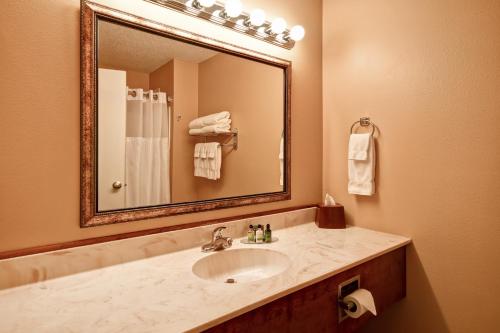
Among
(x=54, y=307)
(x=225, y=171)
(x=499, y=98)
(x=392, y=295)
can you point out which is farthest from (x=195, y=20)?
(x=392, y=295)

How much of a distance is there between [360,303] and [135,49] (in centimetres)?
132

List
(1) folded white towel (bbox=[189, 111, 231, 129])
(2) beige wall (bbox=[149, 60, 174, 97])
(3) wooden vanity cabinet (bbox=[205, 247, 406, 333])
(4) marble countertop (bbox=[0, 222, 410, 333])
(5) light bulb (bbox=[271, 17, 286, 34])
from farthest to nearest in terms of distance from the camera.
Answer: (5) light bulb (bbox=[271, 17, 286, 34]), (1) folded white towel (bbox=[189, 111, 231, 129]), (2) beige wall (bbox=[149, 60, 174, 97]), (3) wooden vanity cabinet (bbox=[205, 247, 406, 333]), (4) marble countertop (bbox=[0, 222, 410, 333])

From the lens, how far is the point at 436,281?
1385mm

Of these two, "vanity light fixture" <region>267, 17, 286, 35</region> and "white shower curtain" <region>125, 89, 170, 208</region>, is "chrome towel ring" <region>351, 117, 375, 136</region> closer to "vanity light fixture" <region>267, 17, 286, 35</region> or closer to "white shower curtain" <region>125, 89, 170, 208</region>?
"vanity light fixture" <region>267, 17, 286, 35</region>

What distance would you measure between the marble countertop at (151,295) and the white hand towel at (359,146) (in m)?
0.52

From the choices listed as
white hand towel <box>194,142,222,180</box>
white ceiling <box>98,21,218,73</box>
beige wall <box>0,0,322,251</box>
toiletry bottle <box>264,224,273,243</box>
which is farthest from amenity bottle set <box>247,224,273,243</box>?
white ceiling <box>98,21,218,73</box>

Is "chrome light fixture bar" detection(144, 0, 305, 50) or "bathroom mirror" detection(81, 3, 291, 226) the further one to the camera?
"chrome light fixture bar" detection(144, 0, 305, 50)

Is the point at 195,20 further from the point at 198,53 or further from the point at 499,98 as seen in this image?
the point at 499,98

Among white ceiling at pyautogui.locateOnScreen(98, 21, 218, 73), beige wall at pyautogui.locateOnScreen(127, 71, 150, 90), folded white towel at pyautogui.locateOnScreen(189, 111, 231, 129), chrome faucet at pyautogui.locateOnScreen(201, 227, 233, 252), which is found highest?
white ceiling at pyautogui.locateOnScreen(98, 21, 218, 73)

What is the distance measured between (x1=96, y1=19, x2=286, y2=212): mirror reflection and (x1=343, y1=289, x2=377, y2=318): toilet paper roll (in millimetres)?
690

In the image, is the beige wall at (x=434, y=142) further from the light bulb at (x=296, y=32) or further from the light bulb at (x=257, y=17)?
the light bulb at (x=257, y=17)

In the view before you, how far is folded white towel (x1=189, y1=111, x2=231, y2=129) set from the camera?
1.36 m

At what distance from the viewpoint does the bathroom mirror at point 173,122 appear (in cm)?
108

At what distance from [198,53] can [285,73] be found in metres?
0.55
